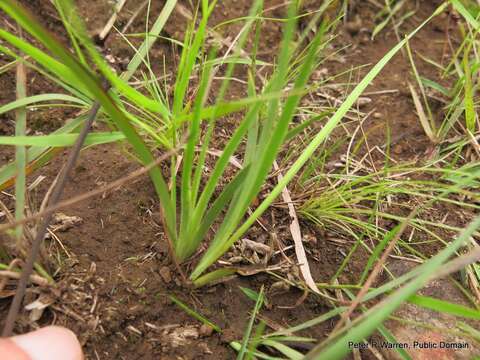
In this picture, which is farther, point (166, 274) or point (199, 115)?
point (166, 274)

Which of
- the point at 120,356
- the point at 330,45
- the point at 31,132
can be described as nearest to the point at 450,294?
the point at 120,356

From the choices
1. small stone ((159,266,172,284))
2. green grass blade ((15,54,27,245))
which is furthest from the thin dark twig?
small stone ((159,266,172,284))

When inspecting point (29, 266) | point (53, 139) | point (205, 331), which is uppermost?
point (53, 139)

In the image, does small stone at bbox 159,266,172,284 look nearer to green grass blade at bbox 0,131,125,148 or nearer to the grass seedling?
the grass seedling

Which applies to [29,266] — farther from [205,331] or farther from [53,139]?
[205,331]

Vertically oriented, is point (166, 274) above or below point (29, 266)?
below

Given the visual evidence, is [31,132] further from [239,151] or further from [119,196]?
[239,151]

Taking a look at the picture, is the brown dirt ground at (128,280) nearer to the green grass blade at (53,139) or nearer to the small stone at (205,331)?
the small stone at (205,331)

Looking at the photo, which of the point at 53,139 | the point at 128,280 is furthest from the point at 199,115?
the point at 128,280
